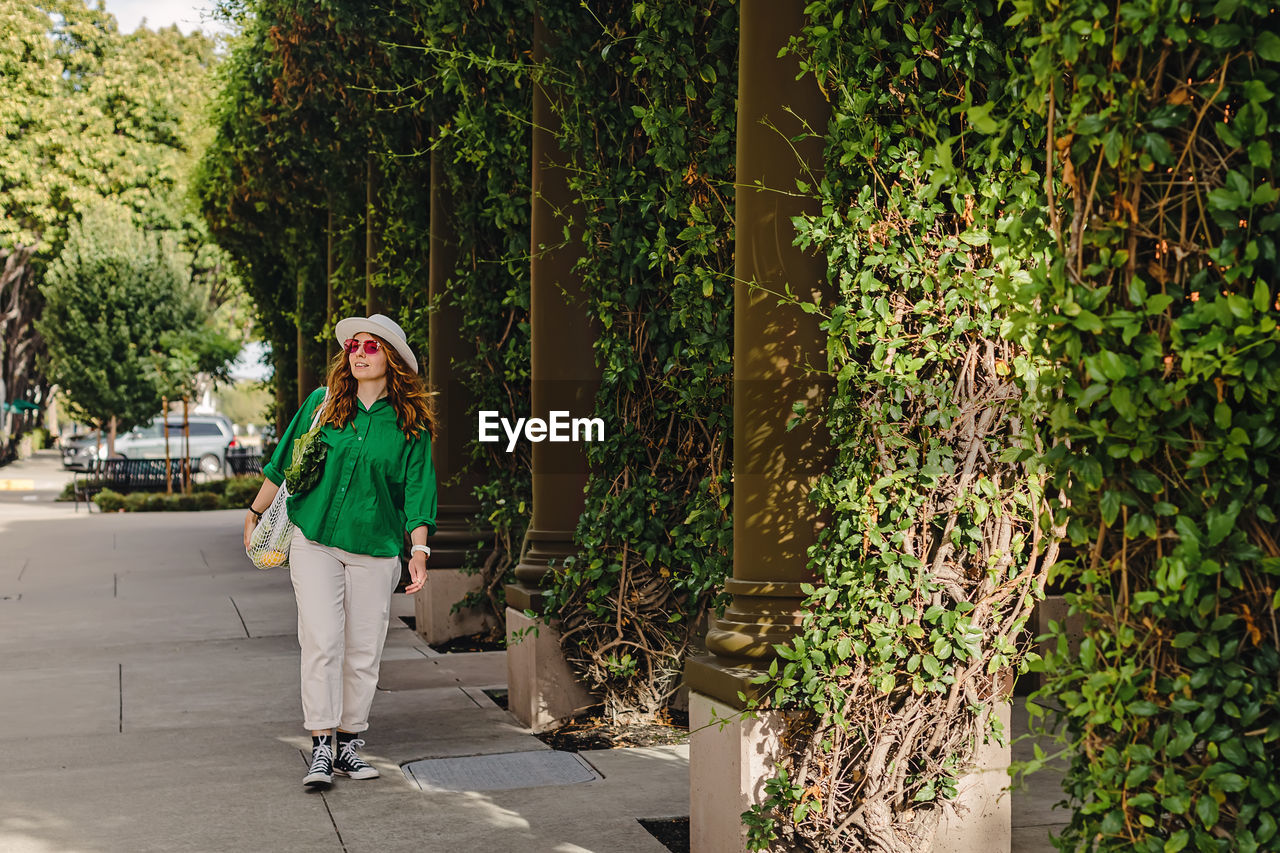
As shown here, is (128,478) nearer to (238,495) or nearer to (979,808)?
(238,495)

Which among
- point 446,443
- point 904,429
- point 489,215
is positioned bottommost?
point 446,443

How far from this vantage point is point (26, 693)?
312 inches

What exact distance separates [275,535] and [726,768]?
7.85 feet

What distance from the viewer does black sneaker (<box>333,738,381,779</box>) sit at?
5.76 meters

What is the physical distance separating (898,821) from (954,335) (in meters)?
1.50

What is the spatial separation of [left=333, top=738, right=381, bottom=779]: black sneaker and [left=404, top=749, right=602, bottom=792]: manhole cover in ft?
0.59

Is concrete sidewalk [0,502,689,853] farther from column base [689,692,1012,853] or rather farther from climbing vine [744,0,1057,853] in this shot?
climbing vine [744,0,1057,853]

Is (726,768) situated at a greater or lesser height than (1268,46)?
lesser

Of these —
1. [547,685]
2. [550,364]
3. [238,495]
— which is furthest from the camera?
[238,495]

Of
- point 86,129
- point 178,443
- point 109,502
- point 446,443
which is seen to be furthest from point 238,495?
point 446,443

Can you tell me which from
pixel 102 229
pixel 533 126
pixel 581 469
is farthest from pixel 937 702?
pixel 102 229

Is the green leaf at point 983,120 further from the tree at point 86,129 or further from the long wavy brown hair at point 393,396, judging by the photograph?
the tree at point 86,129

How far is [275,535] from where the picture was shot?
574 cm

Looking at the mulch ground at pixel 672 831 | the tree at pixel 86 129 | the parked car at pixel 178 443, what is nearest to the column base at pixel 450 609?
the mulch ground at pixel 672 831
